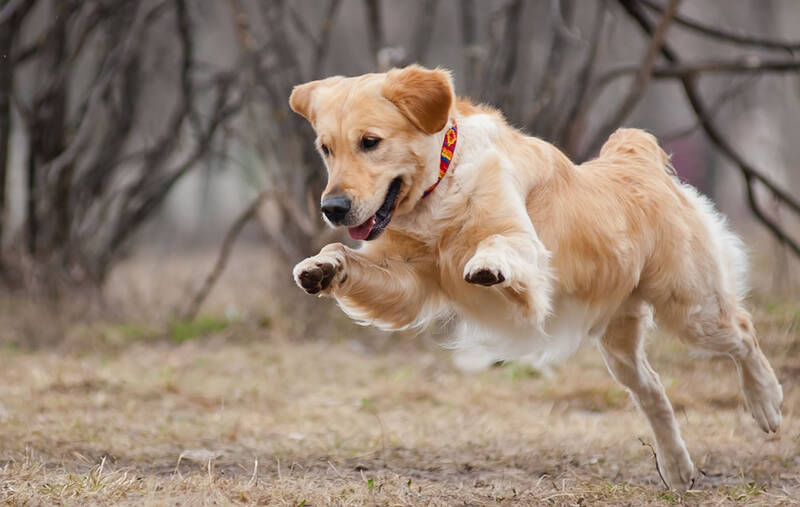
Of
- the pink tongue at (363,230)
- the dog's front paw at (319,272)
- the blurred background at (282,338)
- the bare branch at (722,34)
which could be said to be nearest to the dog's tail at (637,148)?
the blurred background at (282,338)

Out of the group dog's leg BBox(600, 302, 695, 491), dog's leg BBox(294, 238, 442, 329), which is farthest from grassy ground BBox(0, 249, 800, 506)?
dog's leg BBox(294, 238, 442, 329)

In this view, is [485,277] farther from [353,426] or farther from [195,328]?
[195,328]

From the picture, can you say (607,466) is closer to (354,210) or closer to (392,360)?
(354,210)

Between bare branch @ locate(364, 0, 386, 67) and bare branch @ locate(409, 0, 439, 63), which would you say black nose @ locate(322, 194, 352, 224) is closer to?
bare branch @ locate(364, 0, 386, 67)

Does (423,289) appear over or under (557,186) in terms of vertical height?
under

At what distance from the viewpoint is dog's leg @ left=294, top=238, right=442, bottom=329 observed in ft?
12.0

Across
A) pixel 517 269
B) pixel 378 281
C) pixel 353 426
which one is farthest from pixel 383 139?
pixel 353 426

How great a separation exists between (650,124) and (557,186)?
21.2m

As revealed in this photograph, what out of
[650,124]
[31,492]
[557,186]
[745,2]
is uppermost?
[557,186]

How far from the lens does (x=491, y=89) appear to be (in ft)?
25.8

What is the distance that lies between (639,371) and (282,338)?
405 cm

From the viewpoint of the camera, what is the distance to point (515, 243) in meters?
3.54

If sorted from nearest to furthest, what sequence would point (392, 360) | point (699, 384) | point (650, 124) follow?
point (699, 384) → point (392, 360) → point (650, 124)

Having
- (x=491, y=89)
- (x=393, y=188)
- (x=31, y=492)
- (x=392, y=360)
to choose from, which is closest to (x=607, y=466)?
(x=393, y=188)
